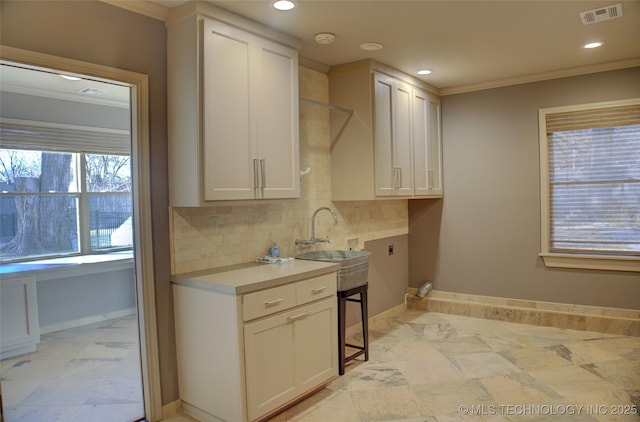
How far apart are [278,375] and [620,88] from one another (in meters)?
4.04

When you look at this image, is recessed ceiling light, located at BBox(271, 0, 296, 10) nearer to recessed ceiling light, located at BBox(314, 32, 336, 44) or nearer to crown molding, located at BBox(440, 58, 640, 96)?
recessed ceiling light, located at BBox(314, 32, 336, 44)

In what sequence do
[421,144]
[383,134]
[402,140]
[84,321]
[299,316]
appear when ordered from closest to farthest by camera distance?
[299,316] → [383,134] → [402,140] → [421,144] → [84,321]

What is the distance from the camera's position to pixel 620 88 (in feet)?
13.3

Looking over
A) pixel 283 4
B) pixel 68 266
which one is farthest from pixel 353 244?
pixel 68 266

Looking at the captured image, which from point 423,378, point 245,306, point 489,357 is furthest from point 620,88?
point 245,306

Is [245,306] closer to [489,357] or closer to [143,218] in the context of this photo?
[143,218]

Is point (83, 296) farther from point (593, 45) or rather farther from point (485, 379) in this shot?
point (593, 45)

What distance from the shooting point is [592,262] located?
4152 millimetres

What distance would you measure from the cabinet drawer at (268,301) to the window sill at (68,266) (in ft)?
9.10

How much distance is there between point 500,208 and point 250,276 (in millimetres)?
3169

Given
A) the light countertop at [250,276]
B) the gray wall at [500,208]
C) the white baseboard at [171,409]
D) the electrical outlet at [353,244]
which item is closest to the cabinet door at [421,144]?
the gray wall at [500,208]

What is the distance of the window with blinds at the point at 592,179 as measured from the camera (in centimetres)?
400

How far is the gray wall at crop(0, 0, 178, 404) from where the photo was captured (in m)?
2.06

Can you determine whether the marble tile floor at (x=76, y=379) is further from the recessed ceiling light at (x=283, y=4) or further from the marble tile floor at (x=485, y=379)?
the recessed ceiling light at (x=283, y=4)
